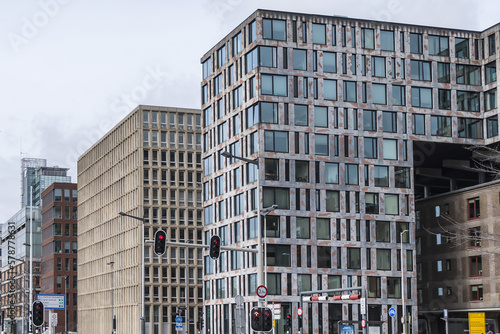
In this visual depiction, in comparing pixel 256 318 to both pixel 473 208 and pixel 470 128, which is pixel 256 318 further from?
pixel 470 128

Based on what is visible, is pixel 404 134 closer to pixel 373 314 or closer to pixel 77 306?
pixel 373 314

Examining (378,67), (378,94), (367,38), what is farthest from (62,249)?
(367,38)

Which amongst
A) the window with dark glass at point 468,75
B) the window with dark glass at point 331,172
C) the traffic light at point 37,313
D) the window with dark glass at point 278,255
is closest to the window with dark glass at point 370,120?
the window with dark glass at point 331,172

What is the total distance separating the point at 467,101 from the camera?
88375 millimetres

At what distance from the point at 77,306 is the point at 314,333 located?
85.1 meters

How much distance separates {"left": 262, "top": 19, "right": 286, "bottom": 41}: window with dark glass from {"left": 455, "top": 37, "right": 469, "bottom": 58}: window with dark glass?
17710mm

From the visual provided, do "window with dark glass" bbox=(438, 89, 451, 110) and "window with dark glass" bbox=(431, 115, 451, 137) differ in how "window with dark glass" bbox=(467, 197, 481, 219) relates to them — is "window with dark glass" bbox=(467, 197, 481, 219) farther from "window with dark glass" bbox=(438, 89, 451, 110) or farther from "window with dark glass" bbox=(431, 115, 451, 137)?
"window with dark glass" bbox=(438, 89, 451, 110)

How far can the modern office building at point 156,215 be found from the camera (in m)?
123

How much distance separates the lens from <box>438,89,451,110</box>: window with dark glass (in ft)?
289

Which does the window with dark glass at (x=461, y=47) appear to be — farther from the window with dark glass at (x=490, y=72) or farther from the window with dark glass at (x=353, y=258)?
the window with dark glass at (x=353, y=258)

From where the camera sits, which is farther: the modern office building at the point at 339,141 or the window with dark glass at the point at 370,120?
the window with dark glass at the point at 370,120

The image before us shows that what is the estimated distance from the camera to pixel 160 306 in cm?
12244

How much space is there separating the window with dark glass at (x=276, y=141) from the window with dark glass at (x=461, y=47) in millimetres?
19691

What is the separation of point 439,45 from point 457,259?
2101cm
